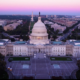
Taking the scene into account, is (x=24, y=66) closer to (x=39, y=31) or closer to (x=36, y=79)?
(x=36, y=79)

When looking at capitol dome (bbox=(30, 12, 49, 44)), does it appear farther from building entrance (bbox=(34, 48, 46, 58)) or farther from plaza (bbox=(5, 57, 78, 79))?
plaza (bbox=(5, 57, 78, 79))

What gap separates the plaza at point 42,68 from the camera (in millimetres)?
33844

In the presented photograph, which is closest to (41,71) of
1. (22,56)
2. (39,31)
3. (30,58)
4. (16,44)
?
(30,58)

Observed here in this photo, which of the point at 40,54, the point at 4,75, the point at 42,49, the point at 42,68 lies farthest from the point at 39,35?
the point at 4,75

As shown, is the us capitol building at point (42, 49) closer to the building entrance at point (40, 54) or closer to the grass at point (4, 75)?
the building entrance at point (40, 54)

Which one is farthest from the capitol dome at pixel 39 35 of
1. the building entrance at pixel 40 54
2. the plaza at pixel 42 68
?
the plaza at pixel 42 68

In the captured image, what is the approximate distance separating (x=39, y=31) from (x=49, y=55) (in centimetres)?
992

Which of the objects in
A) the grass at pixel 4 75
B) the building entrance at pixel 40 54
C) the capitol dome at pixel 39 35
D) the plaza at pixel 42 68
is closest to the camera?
the grass at pixel 4 75

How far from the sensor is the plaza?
33.8 metres

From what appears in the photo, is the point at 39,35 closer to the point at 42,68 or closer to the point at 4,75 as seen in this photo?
the point at 42,68

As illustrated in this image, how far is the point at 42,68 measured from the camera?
37.7m

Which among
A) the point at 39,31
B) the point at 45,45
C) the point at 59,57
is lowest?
the point at 59,57

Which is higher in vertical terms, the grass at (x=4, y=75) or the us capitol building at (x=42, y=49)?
the us capitol building at (x=42, y=49)

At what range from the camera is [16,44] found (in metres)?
49.9
